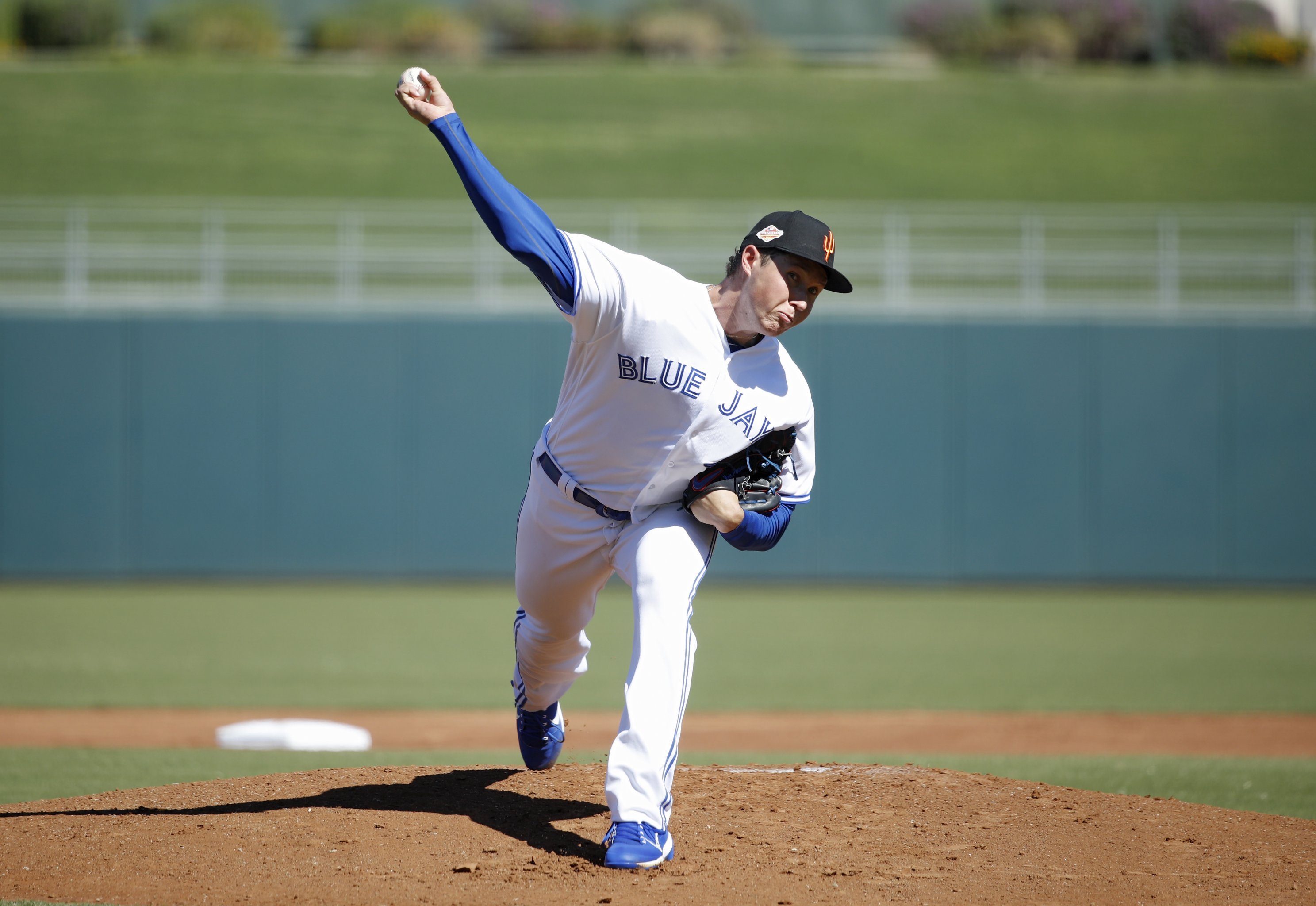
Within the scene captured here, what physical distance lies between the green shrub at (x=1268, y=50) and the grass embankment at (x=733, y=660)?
23757 millimetres

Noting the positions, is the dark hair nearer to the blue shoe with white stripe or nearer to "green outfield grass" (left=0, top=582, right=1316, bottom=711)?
the blue shoe with white stripe

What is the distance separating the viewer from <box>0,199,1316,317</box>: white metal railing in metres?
15.5

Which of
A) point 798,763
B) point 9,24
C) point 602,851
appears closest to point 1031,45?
point 9,24

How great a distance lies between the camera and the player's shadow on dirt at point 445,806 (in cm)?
406

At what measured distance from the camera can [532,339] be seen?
14.7m

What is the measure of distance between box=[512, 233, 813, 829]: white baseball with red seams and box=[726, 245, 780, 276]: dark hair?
4.3 inches

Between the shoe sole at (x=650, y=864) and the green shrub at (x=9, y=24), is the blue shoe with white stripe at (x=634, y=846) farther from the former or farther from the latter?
the green shrub at (x=9, y=24)

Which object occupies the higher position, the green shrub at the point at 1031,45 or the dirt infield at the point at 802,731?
the green shrub at the point at 1031,45

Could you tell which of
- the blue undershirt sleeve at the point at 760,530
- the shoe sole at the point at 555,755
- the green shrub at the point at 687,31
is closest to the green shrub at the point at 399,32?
the green shrub at the point at 687,31

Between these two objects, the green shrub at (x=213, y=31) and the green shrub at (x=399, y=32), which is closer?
the green shrub at (x=213, y=31)

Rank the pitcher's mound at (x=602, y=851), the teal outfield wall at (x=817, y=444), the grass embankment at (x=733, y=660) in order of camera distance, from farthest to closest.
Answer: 1. the teal outfield wall at (x=817, y=444)
2. the grass embankment at (x=733, y=660)
3. the pitcher's mound at (x=602, y=851)

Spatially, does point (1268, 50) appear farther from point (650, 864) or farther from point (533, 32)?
→ point (650, 864)

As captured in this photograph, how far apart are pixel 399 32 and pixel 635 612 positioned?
106ft

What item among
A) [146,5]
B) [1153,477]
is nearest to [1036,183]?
[1153,477]
